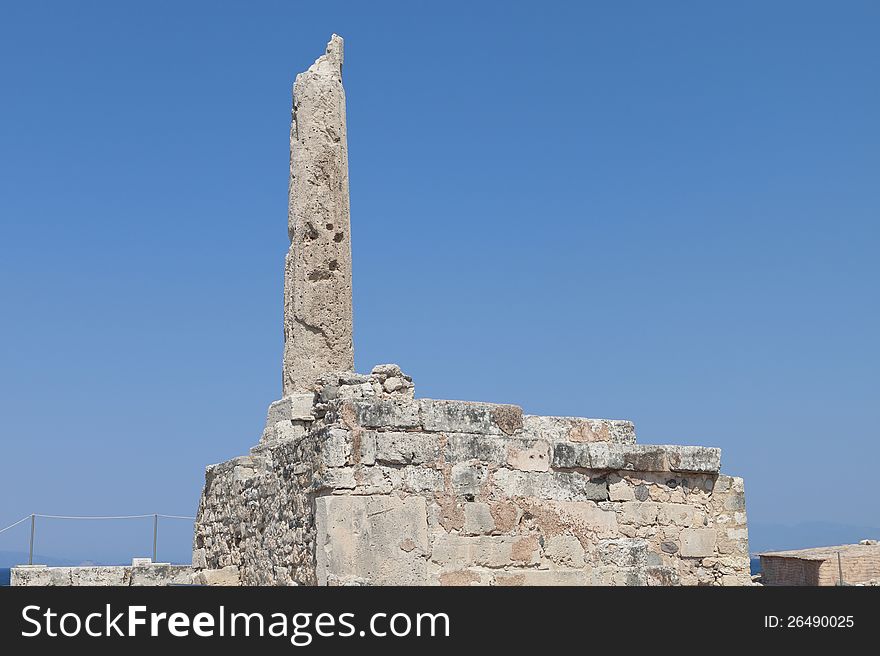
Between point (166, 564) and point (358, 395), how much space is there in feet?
18.1

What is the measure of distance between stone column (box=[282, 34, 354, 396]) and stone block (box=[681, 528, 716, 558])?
408 cm

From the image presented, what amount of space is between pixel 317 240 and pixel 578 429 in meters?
3.98

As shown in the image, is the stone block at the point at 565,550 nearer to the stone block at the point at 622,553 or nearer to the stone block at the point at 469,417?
the stone block at the point at 622,553

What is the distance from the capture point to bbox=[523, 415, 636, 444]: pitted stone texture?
8328mm

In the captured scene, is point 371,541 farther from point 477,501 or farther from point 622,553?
point 622,553

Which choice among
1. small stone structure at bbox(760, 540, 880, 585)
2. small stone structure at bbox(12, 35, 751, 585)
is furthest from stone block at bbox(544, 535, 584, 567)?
small stone structure at bbox(760, 540, 880, 585)

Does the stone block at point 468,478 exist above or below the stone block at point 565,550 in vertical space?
above

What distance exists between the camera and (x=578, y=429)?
8609 mm

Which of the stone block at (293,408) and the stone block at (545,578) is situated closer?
the stone block at (545,578)

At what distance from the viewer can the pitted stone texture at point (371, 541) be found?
7250 mm

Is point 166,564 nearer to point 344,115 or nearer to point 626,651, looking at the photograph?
point 344,115

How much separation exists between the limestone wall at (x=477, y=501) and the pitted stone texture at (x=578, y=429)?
0.04 ft

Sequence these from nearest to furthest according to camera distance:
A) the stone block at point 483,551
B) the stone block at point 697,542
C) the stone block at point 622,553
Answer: the stone block at point 483,551 → the stone block at point 622,553 → the stone block at point 697,542

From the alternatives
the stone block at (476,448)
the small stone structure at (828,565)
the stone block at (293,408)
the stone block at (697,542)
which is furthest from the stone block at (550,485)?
the small stone structure at (828,565)
